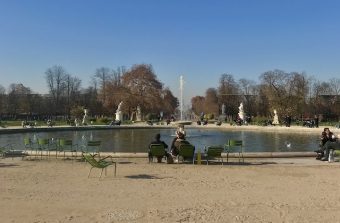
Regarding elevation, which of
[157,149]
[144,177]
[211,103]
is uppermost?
[211,103]

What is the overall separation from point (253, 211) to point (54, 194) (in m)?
4.54

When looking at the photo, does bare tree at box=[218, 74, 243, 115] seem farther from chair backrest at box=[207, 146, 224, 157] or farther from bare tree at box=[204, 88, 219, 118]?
chair backrest at box=[207, 146, 224, 157]

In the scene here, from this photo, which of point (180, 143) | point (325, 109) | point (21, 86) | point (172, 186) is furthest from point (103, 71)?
point (172, 186)

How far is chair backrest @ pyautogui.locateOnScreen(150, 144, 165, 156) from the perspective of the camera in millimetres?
17219

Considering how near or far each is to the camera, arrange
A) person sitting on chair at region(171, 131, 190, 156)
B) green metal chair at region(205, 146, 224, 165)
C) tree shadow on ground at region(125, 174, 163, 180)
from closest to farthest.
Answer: tree shadow on ground at region(125, 174, 163, 180) → green metal chair at region(205, 146, 224, 165) → person sitting on chair at region(171, 131, 190, 156)

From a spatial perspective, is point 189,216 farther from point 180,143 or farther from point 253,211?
point 180,143

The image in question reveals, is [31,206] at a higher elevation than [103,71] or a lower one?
lower

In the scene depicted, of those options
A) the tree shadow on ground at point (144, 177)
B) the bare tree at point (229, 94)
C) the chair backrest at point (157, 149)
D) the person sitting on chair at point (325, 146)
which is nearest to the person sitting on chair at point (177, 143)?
the chair backrest at point (157, 149)

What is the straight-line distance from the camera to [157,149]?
17.2 metres

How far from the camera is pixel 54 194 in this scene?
36.2 feet

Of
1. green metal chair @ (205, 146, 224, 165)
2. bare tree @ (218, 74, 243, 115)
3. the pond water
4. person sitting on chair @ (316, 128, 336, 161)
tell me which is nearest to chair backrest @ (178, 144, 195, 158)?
green metal chair @ (205, 146, 224, 165)

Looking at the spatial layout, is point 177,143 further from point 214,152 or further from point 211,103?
point 211,103

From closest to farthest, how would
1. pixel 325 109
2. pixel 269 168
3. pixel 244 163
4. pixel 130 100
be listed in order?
1. pixel 269 168
2. pixel 244 163
3. pixel 130 100
4. pixel 325 109

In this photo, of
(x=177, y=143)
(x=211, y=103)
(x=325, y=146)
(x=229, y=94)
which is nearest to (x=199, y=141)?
(x=177, y=143)
